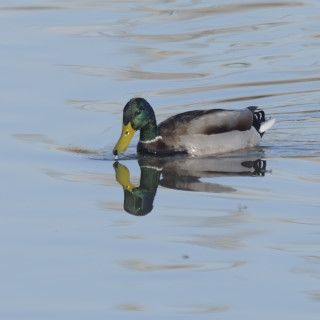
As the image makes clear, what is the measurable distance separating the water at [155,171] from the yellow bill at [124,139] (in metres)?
0.14

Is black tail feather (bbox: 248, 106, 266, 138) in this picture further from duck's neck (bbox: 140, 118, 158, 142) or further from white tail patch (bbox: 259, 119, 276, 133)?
duck's neck (bbox: 140, 118, 158, 142)

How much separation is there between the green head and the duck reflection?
0.27 meters

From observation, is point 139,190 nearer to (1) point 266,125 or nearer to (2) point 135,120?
(2) point 135,120

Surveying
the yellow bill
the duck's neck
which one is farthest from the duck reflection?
the duck's neck

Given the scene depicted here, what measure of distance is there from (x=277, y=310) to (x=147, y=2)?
44.1ft

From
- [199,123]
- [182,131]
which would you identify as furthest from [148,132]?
[199,123]

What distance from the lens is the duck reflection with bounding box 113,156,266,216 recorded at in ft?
34.4

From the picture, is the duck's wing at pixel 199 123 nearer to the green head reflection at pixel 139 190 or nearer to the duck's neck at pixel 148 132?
the duck's neck at pixel 148 132

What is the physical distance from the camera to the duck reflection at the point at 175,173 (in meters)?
10.5

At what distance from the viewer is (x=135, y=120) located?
12492 mm

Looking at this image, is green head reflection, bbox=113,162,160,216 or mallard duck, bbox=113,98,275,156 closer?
green head reflection, bbox=113,162,160,216

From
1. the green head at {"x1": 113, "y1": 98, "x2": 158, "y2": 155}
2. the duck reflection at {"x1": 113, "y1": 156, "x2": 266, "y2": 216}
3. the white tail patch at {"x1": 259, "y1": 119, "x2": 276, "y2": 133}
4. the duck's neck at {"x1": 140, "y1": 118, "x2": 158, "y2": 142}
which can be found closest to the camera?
the duck reflection at {"x1": 113, "y1": 156, "x2": 266, "y2": 216}

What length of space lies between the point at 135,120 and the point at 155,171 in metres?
0.90

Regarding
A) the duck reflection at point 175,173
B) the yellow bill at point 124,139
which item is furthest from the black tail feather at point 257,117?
the yellow bill at point 124,139
